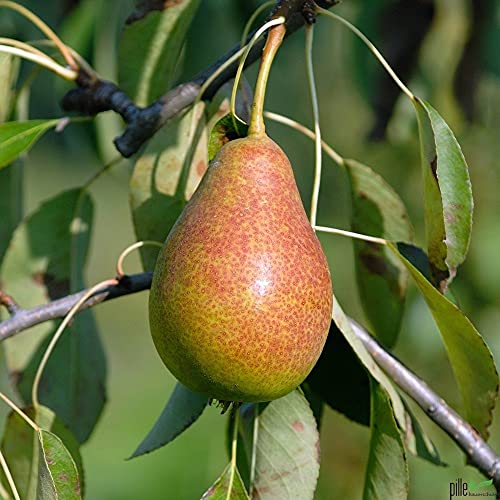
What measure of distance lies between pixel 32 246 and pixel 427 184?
72 cm

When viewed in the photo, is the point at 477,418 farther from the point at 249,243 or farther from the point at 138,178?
the point at 138,178

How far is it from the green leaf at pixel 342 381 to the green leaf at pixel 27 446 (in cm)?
36

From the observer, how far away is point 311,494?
120 cm

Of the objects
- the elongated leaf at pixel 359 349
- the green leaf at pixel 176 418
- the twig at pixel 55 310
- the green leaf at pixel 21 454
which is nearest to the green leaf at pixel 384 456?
the elongated leaf at pixel 359 349

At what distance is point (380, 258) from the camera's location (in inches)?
59.1

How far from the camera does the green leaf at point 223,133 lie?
Answer: 1.15m

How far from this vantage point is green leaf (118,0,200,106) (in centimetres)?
152

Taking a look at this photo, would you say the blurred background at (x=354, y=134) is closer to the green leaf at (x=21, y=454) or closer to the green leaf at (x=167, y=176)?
the green leaf at (x=167, y=176)

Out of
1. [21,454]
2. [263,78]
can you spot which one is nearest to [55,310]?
[21,454]

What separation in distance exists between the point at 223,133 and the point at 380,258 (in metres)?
0.44

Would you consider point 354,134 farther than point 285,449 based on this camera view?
Yes

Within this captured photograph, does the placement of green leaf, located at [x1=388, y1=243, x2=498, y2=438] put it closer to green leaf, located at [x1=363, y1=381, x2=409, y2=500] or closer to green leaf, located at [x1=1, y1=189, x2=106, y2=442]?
green leaf, located at [x1=363, y1=381, x2=409, y2=500]

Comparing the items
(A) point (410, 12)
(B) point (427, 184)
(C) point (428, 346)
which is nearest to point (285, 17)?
(B) point (427, 184)

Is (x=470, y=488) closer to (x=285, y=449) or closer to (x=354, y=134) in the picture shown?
(x=285, y=449)
